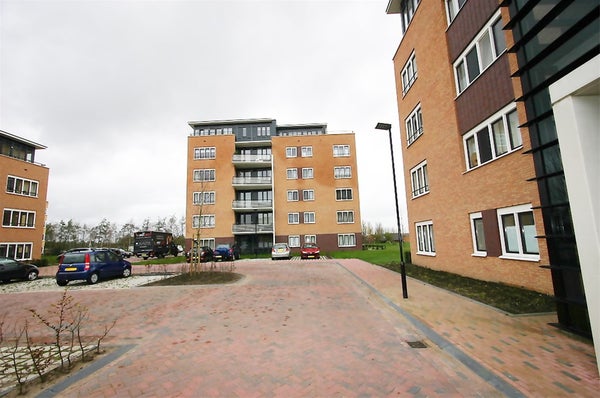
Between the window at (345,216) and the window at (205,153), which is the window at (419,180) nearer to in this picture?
the window at (345,216)

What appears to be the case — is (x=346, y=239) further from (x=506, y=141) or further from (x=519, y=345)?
(x=519, y=345)

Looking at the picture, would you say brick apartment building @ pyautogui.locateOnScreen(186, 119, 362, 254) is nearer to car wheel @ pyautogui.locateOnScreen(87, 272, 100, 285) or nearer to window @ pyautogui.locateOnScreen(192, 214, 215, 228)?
window @ pyautogui.locateOnScreen(192, 214, 215, 228)

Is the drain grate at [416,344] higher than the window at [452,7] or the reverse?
the reverse

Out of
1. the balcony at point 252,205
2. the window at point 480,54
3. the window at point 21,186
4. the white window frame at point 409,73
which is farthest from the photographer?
the balcony at point 252,205

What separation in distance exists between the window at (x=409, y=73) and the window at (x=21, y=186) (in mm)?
35695

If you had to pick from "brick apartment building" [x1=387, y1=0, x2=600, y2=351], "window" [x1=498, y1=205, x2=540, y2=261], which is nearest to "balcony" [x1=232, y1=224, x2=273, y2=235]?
"brick apartment building" [x1=387, y1=0, x2=600, y2=351]

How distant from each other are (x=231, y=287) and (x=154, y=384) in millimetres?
7996

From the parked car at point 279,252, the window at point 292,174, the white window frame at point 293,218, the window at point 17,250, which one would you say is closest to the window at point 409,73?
the parked car at point 279,252

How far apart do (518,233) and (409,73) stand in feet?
39.1

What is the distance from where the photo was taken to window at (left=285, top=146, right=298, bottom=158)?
134 ft

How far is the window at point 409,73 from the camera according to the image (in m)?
16.8

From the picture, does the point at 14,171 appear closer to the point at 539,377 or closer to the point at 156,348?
the point at 156,348

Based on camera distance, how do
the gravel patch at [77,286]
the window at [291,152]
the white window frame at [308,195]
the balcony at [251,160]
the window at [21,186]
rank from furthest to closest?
1. the window at [291,152]
2. the balcony at [251,160]
3. the white window frame at [308,195]
4. the window at [21,186]
5. the gravel patch at [77,286]

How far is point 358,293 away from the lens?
9.91m
